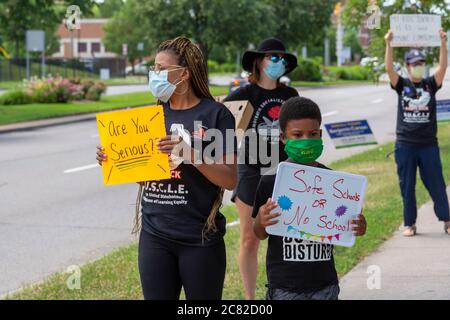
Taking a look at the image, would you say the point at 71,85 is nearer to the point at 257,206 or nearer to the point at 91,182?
the point at 91,182

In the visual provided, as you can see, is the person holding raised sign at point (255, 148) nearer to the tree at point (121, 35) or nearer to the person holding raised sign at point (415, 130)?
the person holding raised sign at point (415, 130)

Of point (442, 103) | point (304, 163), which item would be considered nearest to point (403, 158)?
point (442, 103)

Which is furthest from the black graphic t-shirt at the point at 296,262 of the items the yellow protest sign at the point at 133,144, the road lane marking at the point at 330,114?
the road lane marking at the point at 330,114

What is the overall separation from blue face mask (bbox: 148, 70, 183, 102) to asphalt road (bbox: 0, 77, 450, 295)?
3264mm

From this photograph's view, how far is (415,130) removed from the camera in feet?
28.3

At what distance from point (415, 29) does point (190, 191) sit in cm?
674

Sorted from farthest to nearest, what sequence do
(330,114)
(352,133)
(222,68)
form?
1. (222,68)
2. (330,114)
3. (352,133)

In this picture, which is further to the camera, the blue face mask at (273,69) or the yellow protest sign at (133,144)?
the blue face mask at (273,69)

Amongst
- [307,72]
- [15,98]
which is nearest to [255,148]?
[15,98]

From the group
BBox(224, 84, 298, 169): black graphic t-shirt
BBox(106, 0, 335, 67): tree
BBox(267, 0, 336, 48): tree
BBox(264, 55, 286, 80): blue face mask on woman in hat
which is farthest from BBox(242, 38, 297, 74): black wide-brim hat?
BBox(267, 0, 336, 48): tree

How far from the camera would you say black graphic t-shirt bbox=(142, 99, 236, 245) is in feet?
14.0

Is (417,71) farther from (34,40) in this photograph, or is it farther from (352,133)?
(34,40)

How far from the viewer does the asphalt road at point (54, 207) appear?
27.4 feet

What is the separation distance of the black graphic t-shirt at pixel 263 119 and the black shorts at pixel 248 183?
0.04 meters
